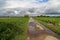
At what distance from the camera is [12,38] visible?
16297 millimetres

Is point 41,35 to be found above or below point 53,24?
above

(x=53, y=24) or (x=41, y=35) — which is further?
(x=53, y=24)

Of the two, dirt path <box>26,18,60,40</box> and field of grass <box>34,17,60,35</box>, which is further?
field of grass <box>34,17,60,35</box>

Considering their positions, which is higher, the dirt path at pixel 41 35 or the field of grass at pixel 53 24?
the dirt path at pixel 41 35

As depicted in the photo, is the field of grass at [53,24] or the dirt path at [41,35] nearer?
the dirt path at [41,35]

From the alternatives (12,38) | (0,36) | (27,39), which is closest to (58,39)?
(27,39)

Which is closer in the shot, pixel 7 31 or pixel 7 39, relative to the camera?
pixel 7 39

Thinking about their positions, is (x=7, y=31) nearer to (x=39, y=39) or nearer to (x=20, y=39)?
(x=20, y=39)

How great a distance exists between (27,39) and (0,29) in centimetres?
319

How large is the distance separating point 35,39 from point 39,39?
388 millimetres

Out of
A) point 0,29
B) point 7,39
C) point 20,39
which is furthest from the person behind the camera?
point 0,29

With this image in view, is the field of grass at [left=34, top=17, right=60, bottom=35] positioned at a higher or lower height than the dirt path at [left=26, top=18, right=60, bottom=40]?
lower

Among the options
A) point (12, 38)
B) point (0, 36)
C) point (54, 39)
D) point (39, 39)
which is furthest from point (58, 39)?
point (0, 36)

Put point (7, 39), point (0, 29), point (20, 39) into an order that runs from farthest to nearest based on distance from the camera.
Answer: point (0, 29), point (20, 39), point (7, 39)
